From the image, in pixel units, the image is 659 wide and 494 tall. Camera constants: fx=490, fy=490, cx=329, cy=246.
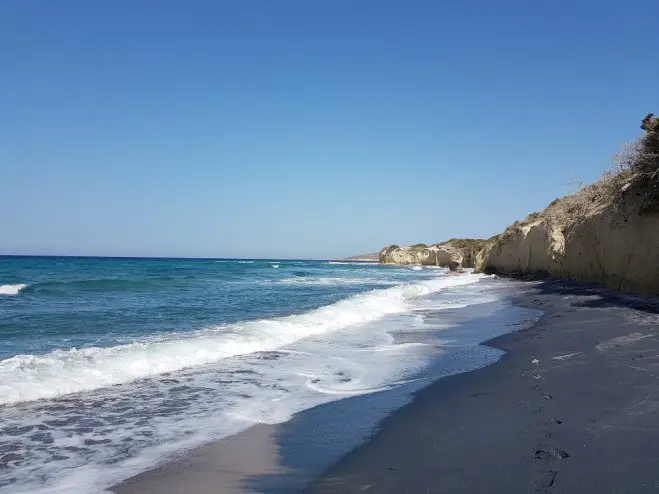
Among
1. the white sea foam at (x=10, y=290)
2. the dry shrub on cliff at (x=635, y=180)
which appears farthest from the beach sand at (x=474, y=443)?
the white sea foam at (x=10, y=290)

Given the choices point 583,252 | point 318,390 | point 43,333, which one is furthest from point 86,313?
point 583,252

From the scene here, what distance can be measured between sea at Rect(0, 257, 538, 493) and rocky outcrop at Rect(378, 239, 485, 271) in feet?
172

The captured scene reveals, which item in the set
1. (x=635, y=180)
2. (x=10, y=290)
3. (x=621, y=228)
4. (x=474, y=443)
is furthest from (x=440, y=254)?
(x=474, y=443)

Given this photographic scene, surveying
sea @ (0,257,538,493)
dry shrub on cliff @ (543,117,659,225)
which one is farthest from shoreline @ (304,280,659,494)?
dry shrub on cliff @ (543,117,659,225)

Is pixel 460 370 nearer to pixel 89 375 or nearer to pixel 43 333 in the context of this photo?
pixel 89 375

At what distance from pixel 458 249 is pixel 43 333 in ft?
234

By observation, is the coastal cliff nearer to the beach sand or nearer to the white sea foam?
the beach sand

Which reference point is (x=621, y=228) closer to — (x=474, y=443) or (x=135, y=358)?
(x=474, y=443)

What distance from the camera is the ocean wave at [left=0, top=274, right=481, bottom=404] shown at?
709 cm

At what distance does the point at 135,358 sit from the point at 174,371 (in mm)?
767

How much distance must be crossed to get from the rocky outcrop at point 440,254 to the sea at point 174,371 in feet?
172

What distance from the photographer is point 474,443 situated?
14.7ft

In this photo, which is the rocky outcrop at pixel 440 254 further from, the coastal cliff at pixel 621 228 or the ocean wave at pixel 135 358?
the ocean wave at pixel 135 358

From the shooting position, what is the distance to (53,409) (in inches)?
248
